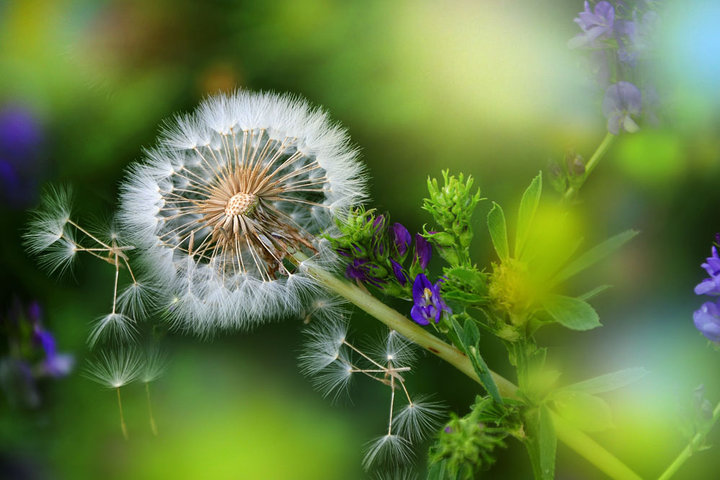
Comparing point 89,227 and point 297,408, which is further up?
point 89,227

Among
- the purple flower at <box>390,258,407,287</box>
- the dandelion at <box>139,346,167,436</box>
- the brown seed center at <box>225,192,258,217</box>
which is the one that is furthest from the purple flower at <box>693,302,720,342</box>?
the dandelion at <box>139,346,167,436</box>

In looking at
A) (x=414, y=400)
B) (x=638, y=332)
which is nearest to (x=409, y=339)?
(x=414, y=400)

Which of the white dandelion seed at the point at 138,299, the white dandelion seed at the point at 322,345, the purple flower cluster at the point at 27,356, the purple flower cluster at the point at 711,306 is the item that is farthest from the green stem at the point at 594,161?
the purple flower cluster at the point at 27,356

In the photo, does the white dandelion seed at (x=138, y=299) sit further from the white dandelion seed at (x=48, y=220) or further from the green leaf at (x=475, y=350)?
the green leaf at (x=475, y=350)

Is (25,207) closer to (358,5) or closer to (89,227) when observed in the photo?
(89,227)

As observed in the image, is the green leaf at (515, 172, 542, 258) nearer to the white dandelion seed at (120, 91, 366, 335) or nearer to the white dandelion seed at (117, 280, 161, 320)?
the white dandelion seed at (120, 91, 366, 335)

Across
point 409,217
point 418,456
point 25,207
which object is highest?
point 25,207
